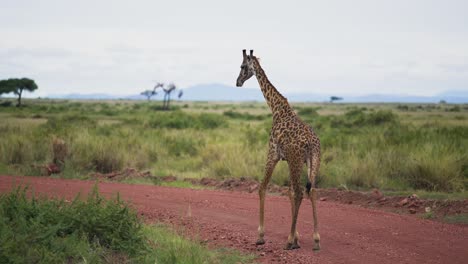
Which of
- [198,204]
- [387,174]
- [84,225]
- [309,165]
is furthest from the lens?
[387,174]

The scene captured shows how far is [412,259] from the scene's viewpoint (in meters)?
8.76

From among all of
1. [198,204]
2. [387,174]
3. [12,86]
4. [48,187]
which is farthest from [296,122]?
[12,86]

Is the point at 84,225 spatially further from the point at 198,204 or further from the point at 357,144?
the point at 357,144

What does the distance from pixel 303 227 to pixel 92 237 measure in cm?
398

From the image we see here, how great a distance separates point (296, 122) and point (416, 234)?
3015 mm

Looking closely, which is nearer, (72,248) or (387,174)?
(72,248)

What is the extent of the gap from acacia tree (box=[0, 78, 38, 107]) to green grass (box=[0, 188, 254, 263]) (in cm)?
7839

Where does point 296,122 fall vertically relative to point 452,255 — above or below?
above

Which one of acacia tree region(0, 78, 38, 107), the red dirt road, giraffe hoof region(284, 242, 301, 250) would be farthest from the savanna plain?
acacia tree region(0, 78, 38, 107)

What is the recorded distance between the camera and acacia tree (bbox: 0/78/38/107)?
82625mm

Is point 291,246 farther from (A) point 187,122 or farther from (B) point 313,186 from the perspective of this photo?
(A) point 187,122

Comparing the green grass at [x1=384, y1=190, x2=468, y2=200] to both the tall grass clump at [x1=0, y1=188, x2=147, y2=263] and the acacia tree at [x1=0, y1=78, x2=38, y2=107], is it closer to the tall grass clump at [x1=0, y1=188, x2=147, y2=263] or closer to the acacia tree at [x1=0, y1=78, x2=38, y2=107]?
the tall grass clump at [x1=0, y1=188, x2=147, y2=263]

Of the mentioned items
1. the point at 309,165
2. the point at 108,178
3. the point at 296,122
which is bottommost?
the point at 108,178

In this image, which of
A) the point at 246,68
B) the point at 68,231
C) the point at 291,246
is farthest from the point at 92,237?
the point at 246,68
